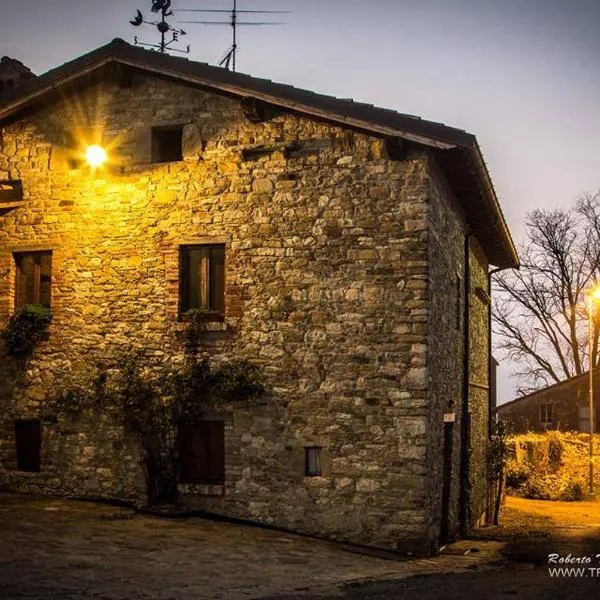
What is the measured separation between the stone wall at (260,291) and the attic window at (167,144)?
0.18m

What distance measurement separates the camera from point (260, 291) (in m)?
12.7

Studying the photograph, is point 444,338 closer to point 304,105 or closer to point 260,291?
point 260,291

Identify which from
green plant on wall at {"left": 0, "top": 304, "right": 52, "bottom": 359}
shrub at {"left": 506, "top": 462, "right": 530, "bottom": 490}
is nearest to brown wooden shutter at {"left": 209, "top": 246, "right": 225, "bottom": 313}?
green plant on wall at {"left": 0, "top": 304, "right": 52, "bottom": 359}

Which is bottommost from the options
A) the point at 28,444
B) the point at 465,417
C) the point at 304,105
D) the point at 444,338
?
the point at 28,444

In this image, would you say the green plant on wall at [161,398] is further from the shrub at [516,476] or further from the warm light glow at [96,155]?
the shrub at [516,476]

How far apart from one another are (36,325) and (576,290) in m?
28.1

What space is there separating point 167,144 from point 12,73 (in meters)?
4.41

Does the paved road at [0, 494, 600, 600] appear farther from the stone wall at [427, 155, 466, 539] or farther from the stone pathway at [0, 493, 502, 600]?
the stone wall at [427, 155, 466, 539]

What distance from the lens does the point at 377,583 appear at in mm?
9508

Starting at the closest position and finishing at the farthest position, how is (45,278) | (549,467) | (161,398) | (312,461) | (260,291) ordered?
(312,461) → (260,291) → (161,398) → (45,278) → (549,467)

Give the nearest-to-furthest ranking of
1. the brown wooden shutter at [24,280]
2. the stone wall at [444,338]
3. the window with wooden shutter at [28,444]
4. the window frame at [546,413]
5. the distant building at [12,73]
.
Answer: the stone wall at [444,338] < the window with wooden shutter at [28,444] < the brown wooden shutter at [24,280] < the distant building at [12,73] < the window frame at [546,413]

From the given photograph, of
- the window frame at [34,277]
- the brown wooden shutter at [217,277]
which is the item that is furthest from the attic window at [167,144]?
the window frame at [34,277]

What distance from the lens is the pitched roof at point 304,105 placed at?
11875 millimetres

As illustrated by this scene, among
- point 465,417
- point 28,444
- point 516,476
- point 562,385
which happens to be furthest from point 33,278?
point 562,385
